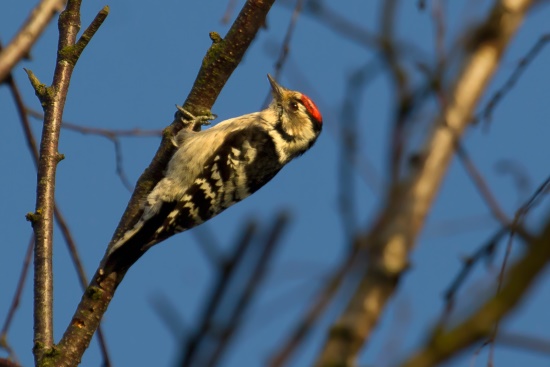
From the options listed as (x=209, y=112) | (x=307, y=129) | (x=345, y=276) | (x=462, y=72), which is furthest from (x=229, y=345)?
(x=307, y=129)

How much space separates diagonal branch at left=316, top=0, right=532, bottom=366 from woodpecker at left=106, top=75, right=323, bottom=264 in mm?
3951

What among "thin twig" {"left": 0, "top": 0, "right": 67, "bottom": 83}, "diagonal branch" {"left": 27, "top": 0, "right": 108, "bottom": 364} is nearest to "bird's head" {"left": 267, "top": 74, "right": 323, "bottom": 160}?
"diagonal branch" {"left": 27, "top": 0, "right": 108, "bottom": 364}

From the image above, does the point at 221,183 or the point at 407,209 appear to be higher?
the point at 221,183

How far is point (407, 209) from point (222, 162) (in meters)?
5.35

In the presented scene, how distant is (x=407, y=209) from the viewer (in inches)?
60.7

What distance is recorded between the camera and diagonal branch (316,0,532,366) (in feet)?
4.98

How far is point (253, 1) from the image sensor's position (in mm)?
5730

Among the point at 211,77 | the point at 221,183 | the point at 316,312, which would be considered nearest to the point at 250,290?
the point at 316,312

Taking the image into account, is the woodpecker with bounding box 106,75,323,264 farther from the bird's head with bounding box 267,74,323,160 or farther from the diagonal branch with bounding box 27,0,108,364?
the diagonal branch with bounding box 27,0,108,364

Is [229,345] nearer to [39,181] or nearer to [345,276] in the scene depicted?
[345,276]

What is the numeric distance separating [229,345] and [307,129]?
664 cm

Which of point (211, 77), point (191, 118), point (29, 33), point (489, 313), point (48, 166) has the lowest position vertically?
point (489, 313)

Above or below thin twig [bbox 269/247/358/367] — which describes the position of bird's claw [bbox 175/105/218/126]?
above

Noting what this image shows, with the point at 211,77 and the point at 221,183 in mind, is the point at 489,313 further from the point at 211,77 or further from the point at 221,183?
the point at 221,183
